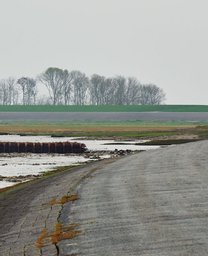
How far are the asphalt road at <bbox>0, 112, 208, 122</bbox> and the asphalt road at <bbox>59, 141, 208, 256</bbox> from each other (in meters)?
142

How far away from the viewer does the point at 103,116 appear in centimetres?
18112

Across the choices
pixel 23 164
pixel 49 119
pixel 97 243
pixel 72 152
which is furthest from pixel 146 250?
pixel 49 119

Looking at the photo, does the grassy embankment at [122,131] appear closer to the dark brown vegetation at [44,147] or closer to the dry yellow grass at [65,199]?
the dark brown vegetation at [44,147]

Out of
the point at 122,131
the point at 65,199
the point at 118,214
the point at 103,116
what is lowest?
the point at 122,131

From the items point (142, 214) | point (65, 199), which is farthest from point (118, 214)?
point (65, 199)

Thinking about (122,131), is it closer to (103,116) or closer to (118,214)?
(103,116)

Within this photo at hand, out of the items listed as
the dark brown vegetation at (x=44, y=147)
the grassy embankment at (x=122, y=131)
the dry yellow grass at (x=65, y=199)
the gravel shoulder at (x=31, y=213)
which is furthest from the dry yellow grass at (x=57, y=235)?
the grassy embankment at (x=122, y=131)

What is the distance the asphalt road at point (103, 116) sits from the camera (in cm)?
17512

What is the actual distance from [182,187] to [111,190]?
7.85ft

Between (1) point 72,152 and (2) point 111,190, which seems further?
(1) point 72,152

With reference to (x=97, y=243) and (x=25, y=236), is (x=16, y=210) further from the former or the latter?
(x=97, y=243)

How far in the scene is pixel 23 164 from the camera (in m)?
51.8

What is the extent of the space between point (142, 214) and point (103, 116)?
16092cm

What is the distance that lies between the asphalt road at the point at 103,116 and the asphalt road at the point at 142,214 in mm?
141917
